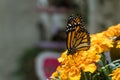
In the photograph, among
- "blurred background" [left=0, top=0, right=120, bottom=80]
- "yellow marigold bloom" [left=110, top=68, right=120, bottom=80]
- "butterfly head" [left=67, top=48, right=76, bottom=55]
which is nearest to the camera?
"yellow marigold bloom" [left=110, top=68, right=120, bottom=80]

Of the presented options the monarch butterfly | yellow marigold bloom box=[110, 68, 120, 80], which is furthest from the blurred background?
yellow marigold bloom box=[110, 68, 120, 80]

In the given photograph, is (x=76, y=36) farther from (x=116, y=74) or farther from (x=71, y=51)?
(x=116, y=74)

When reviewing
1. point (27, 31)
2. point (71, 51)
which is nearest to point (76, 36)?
point (71, 51)

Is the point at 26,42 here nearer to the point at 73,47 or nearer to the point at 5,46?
the point at 5,46

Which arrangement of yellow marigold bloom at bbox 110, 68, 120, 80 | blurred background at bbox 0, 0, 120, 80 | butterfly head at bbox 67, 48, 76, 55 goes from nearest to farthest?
1. yellow marigold bloom at bbox 110, 68, 120, 80
2. butterfly head at bbox 67, 48, 76, 55
3. blurred background at bbox 0, 0, 120, 80

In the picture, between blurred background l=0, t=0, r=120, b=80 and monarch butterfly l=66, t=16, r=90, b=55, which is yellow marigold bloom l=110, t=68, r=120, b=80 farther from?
blurred background l=0, t=0, r=120, b=80

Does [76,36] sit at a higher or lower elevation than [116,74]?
higher

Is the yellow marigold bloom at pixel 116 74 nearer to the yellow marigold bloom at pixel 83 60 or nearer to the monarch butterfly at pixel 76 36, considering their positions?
the yellow marigold bloom at pixel 83 60

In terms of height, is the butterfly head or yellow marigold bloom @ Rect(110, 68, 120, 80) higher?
the butterfly head

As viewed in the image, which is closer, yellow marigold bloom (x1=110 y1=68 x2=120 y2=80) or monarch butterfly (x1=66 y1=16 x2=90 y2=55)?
yellow marigold bloom (x1=110 y1=68 x2=120 y2=80)
